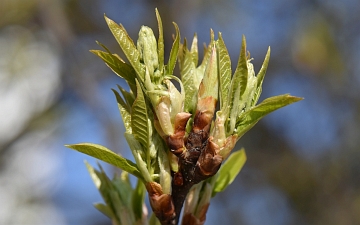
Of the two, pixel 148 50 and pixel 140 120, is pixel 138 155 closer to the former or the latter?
pixel 140 120

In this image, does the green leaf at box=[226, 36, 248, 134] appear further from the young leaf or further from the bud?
the young leaf

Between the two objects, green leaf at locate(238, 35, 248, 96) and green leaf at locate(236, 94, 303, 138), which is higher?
green leaf at locate(238, 35, 248, 96)

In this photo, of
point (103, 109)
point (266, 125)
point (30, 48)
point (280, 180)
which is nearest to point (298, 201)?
point (280, 180)

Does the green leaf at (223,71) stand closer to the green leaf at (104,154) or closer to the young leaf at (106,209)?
the green leaf at (104,154)

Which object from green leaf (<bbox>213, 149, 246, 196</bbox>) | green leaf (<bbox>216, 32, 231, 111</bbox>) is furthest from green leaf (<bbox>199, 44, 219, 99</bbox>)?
green leaf (<bbox>213, 149, 246, 196</bbox>)

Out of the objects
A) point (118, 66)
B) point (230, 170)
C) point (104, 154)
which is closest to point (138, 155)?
point (104, 154)

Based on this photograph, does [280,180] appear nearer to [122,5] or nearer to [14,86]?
[122,5]
